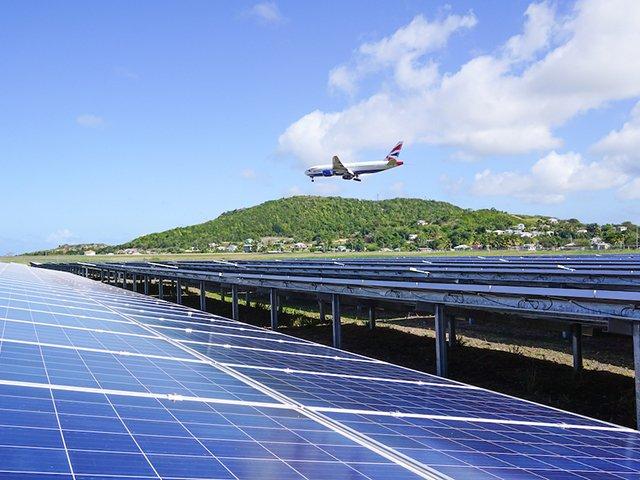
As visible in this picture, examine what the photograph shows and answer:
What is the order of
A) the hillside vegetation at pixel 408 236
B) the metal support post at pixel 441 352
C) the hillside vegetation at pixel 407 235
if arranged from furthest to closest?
the hillside vegetation at pixel 407 235
the hillside vegetation at pixel 408 236
the metal support post at pixel 441 352

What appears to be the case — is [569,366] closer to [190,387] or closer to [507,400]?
[507,400]

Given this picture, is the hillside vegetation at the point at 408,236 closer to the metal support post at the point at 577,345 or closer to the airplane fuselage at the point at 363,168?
the airplane fuselage at the point at 363,168

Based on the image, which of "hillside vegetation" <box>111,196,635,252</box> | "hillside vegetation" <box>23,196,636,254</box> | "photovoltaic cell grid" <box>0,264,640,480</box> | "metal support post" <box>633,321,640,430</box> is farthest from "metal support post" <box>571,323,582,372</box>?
"hillside vegetation" <box>111,196,635,252</box>

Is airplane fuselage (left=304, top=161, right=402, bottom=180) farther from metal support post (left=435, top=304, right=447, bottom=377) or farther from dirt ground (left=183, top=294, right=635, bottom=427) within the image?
metal support post (left=435, top=304, right=447, bottom=377)

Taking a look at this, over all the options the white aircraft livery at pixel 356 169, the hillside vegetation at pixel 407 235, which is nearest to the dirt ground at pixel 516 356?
the white aircraft livery at pixel 356 169

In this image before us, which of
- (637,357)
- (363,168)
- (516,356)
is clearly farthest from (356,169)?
(637,357)
